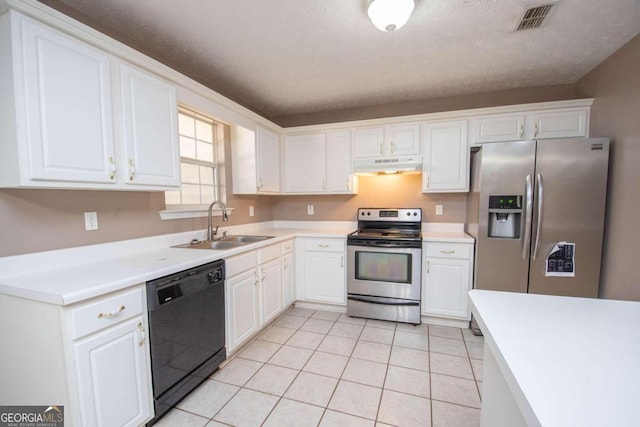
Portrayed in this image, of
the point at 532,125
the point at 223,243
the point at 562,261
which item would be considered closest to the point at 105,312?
the point at 223,243

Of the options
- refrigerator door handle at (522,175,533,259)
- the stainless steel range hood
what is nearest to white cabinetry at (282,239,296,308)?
the stainless steel range hood

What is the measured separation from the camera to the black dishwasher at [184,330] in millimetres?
1545

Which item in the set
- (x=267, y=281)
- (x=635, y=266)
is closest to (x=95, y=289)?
(x=267, y=281)

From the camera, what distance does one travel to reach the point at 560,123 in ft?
8.63

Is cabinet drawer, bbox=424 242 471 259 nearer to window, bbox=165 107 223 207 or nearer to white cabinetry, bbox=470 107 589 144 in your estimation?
white cabinetry, bbox=470 107 589 144

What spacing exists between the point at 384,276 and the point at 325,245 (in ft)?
2.36

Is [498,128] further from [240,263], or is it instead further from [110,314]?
[110,314]

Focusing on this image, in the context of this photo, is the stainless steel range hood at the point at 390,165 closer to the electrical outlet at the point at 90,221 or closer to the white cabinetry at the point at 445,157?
the white cabinetry at the point at 445,157

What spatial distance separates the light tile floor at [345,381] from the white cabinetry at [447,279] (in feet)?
0.66

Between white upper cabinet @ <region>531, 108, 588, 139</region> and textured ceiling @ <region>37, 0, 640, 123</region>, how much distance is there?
38 cm

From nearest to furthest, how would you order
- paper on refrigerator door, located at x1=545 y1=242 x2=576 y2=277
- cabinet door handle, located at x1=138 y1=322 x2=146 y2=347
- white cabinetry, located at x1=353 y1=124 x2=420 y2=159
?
cabinet door handle, located at x1=138 y1=322 x2=146 y2=347 → paper on refrigerator door, located at x1=545 y1=242 x2=576 y2=277 → white cabinetry, located at x1=353 y1=124 x2=420 y2=159

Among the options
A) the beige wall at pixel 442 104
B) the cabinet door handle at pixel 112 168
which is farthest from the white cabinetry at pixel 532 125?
the cabinet door handle at pixel 112 168

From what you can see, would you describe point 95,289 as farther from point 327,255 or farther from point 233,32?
point 327,255

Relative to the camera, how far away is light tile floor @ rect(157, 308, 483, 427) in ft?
5.37
